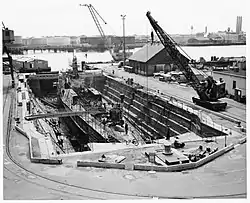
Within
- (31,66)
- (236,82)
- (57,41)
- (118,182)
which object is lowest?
(118,182)

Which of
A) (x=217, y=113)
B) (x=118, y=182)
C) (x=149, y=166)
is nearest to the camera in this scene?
(x=118, y=182)

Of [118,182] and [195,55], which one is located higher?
[195,55]

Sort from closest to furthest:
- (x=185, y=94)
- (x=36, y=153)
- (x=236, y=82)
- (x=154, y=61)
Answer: (x=36, y=153) < (x=236, y=82) < (x=185, y=94) < (x=154, y=61)

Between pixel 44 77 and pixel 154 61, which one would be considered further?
pixel 44 77

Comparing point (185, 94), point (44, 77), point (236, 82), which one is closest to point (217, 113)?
point (236, 82)

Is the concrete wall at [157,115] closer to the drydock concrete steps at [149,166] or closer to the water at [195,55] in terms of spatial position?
the drydock concrete steps at [149,166]

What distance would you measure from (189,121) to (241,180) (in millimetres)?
7665

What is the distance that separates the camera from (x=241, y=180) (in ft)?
24.5

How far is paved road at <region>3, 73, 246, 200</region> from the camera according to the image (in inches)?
274

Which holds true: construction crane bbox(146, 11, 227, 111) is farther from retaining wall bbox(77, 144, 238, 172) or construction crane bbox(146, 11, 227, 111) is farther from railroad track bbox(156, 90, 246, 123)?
retaining wall bbox(77, 144, 238, 172)

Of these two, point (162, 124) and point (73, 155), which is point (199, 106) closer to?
point (162, 124)

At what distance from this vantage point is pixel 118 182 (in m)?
7.55

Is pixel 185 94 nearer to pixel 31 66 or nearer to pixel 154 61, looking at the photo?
pixel 154 61

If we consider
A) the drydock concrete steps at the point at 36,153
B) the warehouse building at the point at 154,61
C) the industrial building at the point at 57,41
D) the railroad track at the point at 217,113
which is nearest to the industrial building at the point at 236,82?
the railroad track at the point at 217,113
